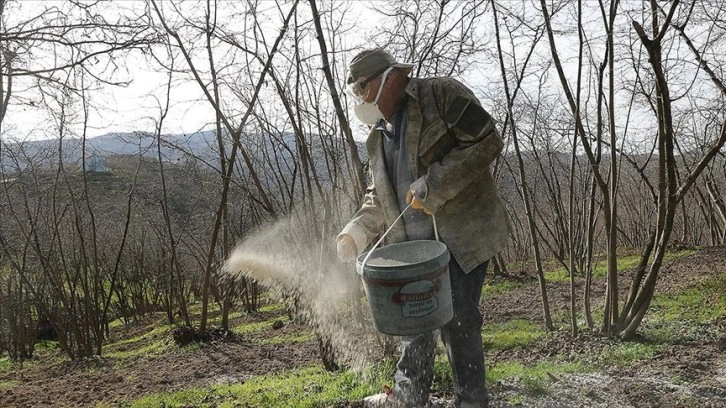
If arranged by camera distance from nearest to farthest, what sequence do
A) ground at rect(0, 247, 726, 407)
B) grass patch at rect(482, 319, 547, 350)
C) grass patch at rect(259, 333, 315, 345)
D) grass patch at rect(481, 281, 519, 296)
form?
ground at rect(0, 247, 726, 407), grass patch at rect(482, 319, 547, 350), grass patch at rect(259, 333, 315, 345), grass patch at rect(481, 281, 519, 296)

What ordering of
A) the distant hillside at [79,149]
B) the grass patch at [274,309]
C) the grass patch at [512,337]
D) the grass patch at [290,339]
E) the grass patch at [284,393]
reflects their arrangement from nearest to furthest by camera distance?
the grass patch at [284,393]
the grass patch at [512,337]
the grass patch at [290,339]
the distant hillside at [79,149]
the grass patch at [274,309]

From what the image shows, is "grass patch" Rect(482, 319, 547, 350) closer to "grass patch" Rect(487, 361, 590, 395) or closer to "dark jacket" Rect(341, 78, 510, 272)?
"grass patch" Rect(487, 361, 590, 395)

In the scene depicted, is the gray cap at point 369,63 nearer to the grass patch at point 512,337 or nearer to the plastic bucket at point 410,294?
the plastic bucket at point 410,294

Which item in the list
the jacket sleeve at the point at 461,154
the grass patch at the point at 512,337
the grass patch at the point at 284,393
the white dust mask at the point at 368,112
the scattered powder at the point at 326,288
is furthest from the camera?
the grass patch at the point at 512,337

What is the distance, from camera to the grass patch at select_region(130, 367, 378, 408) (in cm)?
391

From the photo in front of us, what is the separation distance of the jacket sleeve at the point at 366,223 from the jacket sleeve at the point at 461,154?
1.85ft

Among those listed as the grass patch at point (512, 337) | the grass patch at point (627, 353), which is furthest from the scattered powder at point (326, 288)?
the grass patch at point (627, 353)

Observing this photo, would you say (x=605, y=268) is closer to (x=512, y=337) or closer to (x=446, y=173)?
(x=512, y=337)

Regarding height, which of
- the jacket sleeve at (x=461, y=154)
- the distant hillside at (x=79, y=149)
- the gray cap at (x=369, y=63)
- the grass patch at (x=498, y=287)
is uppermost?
the distant hillside at (x=79, y=149)

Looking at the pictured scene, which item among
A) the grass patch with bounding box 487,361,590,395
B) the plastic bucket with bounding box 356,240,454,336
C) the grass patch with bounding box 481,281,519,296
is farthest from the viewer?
the grass patch with bounding box 481,281,519,296

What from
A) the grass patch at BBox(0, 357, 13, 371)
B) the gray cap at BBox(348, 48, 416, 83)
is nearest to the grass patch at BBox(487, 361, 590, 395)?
the gray cap at BBox(348, 48, 416, 83)

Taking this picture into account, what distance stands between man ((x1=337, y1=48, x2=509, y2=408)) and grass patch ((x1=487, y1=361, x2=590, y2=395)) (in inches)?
39.4

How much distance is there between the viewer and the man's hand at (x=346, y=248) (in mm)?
2990

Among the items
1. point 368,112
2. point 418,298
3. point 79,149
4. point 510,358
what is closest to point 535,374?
point 510,358
